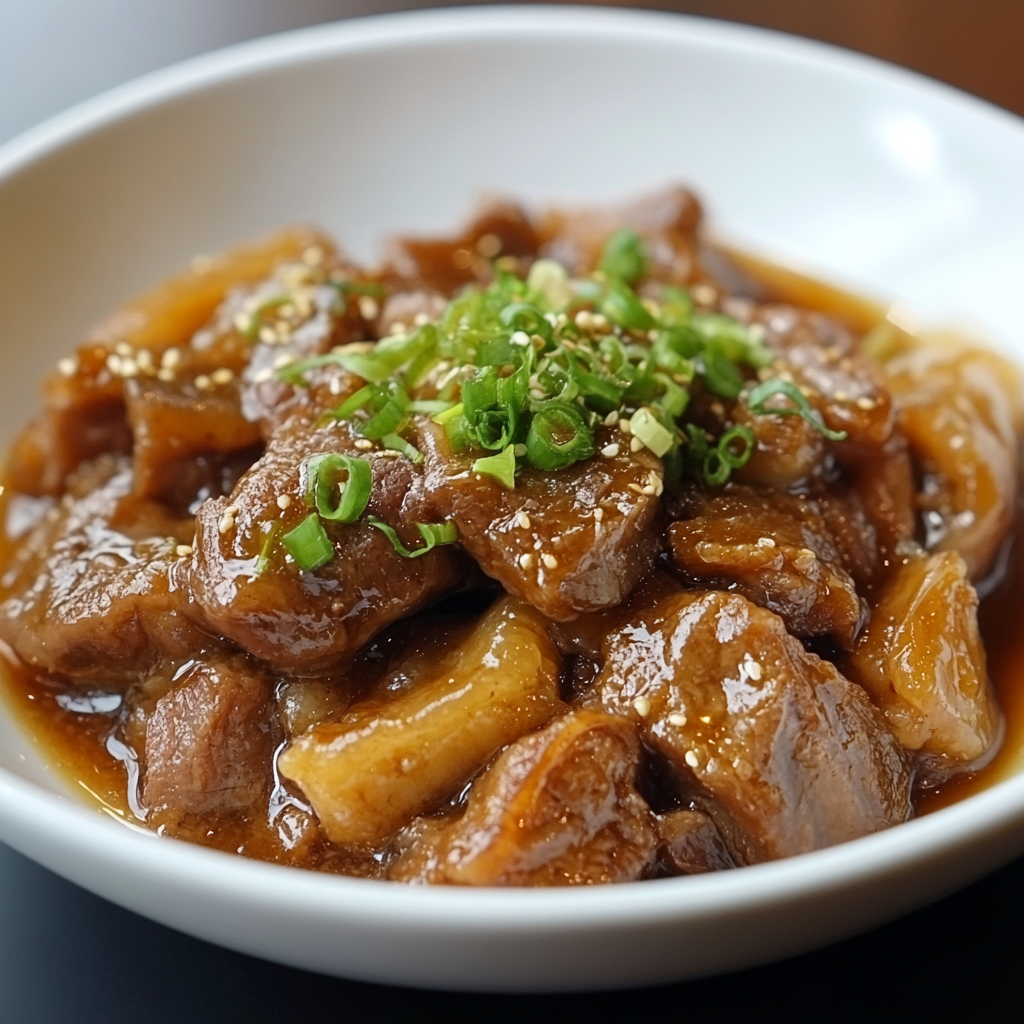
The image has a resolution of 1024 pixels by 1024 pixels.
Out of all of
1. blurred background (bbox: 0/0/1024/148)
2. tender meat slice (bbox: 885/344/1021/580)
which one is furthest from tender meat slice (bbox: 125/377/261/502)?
blurred background (bbox: 0/0/1024/148)

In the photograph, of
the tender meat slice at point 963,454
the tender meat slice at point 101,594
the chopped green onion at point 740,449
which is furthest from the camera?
the tender meat slice at point 963,454

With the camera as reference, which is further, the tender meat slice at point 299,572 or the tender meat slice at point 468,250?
the tender meat slice at point 468,250

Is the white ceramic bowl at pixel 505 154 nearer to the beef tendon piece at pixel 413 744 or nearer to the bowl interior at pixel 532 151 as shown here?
the bowl interior at pixel 532 151

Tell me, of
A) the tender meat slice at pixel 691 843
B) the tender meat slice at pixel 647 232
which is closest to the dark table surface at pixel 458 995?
the tender meat slice at pixel 691 843

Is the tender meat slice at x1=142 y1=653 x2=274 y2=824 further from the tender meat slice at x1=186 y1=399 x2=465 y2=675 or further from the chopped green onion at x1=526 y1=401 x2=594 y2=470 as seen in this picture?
the chopped green onion at x1=526 y1=401 x2=594 y2=470

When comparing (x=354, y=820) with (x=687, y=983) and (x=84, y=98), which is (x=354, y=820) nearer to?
(x=687, y=983)

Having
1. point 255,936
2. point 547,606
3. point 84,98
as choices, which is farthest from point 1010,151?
point 84,98

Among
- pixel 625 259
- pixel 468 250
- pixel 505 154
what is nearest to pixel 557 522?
pixel 625 259
